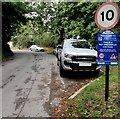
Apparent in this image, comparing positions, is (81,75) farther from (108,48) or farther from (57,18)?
(57,18)

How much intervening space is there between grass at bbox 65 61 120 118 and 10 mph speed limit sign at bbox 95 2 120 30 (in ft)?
6.11

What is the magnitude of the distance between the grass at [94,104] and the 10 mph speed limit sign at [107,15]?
1.86 m

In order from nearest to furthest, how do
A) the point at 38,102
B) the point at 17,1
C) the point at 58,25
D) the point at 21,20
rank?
the point at 38,102, the point at 17,1, the point at 21,20, the point at 58,25

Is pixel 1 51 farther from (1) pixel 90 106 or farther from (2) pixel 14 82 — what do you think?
(1) pixel 90 106

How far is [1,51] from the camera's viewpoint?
23938 millimetres

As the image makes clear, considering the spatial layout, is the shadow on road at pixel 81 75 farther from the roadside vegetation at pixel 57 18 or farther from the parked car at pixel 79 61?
the roadside vegetation at pixel 57 18

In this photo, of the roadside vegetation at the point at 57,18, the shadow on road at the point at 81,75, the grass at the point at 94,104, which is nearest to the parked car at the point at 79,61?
the shadow on road at the point at 81,75

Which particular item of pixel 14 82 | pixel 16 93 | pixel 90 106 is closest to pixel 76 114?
pixel 90 106

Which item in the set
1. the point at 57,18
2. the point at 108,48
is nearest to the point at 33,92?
the point at 108,48

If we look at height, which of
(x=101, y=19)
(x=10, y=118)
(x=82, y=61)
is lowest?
(x=10, y=118)

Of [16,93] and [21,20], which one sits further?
[21,20]

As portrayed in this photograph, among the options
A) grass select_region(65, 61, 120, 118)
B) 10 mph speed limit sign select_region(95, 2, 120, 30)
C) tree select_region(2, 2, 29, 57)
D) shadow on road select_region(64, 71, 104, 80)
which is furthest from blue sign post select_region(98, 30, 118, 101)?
tree select_region(2, 2, 29, 57)

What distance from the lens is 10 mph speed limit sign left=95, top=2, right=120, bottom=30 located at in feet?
21.0

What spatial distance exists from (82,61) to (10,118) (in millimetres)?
5277
